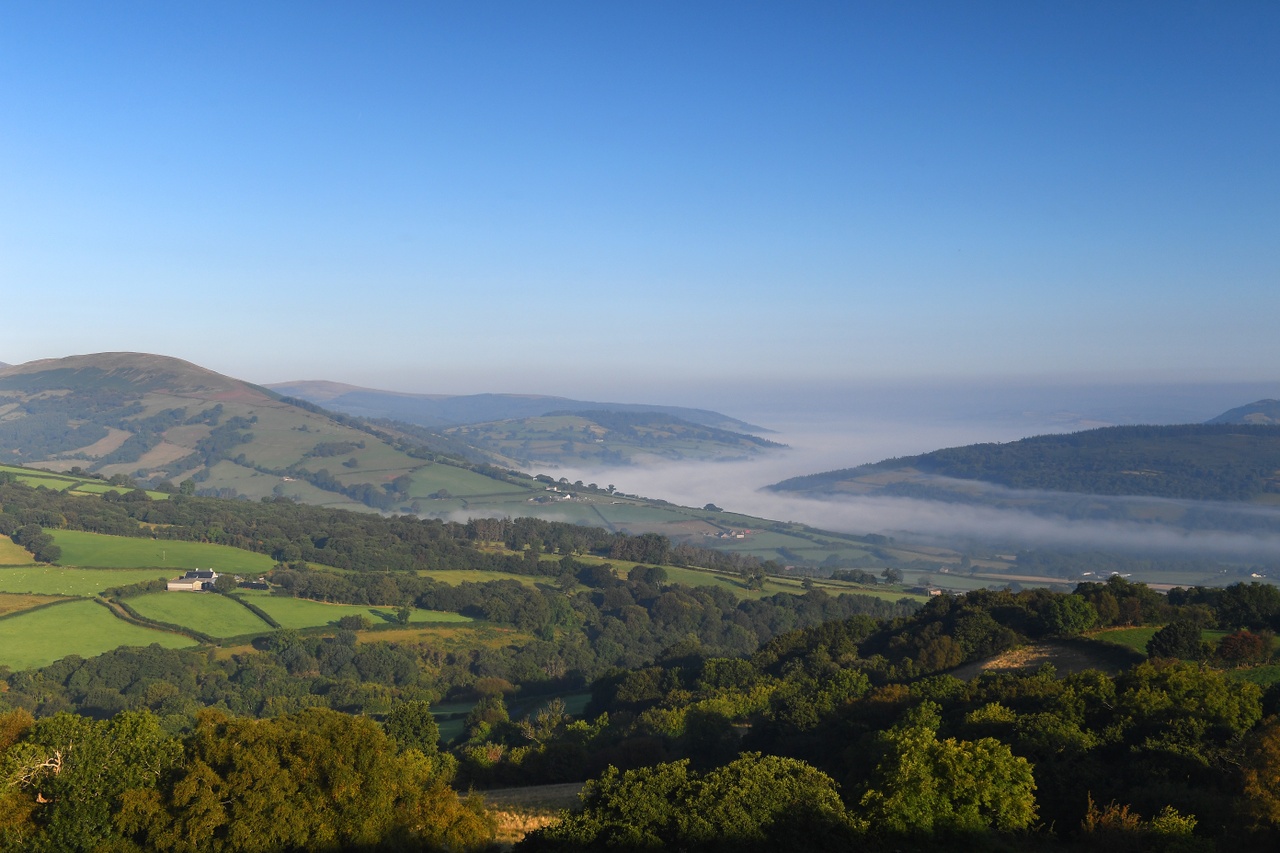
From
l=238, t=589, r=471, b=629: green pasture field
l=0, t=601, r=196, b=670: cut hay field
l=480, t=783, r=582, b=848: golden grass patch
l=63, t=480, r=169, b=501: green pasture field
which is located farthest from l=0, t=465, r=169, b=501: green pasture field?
l=480, t=783, r=582, b=848: golden grass patch

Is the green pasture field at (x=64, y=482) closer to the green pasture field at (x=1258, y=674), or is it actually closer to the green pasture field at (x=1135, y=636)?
the green pasture field at (x=1135, y=636)

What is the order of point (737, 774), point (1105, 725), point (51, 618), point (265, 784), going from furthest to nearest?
1. point (51, 618)
2. point (1105, 725)
3. point (737, 774)
4. point (265, 784)

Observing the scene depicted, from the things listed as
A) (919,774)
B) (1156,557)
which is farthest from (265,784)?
(1156,557)

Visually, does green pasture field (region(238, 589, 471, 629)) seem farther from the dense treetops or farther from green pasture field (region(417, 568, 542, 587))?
green pasture field (region(417, 568, 542, 587))

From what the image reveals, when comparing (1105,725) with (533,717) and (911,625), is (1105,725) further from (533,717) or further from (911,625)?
(533,717)

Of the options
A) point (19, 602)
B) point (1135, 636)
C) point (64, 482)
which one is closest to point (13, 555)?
point (19, 602)

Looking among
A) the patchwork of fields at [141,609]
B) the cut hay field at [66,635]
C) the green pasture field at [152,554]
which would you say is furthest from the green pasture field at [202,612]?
the green pasture field at [152,554]
